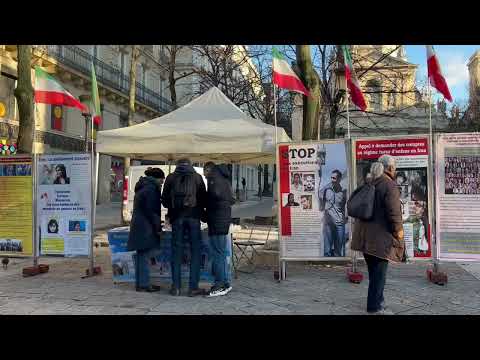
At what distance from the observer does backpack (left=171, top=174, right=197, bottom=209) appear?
573 cm

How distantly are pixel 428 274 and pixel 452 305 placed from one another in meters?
1.38

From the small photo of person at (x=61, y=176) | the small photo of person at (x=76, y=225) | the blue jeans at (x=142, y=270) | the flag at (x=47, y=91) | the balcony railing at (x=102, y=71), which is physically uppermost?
the balcony railing at (x=102, y=71)

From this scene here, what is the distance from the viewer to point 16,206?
731 centimetres

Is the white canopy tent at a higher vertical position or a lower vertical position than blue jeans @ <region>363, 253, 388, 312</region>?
higher

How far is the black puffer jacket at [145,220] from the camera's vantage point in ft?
19.6

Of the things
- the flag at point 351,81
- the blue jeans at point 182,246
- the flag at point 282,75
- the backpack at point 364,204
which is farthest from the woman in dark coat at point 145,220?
the flag at point 351,81

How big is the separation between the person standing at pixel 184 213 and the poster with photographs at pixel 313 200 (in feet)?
5.01

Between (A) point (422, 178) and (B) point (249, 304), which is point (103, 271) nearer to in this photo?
(B) point (249, 304)

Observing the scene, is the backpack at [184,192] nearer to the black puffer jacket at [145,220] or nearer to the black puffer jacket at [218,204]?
the black puffer jacket at [218,204]

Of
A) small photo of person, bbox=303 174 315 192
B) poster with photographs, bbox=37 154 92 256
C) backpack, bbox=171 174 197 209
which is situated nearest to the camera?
backpack, bbox=171 174 197 209

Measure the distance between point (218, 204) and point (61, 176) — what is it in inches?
116

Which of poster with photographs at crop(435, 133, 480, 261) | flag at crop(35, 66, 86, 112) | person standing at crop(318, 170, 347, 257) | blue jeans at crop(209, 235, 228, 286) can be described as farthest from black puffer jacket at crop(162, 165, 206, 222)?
poster with photographs at crop(435, 133, 480, 261)

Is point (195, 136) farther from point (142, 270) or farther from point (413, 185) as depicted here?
point (413, 185)

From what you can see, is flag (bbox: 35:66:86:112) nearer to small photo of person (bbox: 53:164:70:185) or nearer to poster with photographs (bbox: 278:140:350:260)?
small photo of person (bbox: 53:164:70:185)
